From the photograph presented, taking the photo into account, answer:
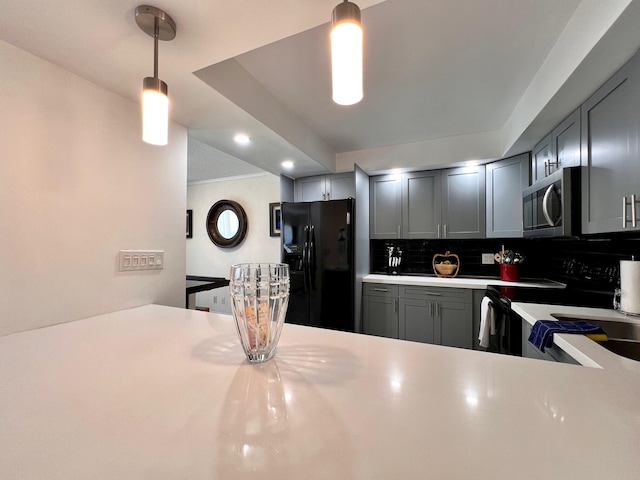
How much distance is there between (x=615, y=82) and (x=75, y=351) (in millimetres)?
2481

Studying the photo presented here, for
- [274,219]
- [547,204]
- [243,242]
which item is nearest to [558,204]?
[547,204]

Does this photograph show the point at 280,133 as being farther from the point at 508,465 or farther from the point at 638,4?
the point at 508,465

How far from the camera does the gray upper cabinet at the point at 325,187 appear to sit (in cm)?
315

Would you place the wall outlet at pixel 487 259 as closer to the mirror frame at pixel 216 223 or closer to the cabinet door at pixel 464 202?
the cabinet door at pixel 464 202

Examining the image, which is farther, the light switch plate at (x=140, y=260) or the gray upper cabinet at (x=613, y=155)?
the light switch plate at (x=140, y=260)

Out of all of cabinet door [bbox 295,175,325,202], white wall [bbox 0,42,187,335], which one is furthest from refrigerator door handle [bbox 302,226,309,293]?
white wall [bbox 0,42,187,335]

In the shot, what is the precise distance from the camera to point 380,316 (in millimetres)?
3016

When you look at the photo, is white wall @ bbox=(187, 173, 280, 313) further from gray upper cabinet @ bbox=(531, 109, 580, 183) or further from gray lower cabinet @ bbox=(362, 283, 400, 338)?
gray upper cabinet @ bbox=(531, 109, 580, 183)

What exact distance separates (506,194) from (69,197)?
3387 mm

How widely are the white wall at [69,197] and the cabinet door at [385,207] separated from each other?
2.39 metres

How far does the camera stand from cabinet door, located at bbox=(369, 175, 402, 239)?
3299 mm

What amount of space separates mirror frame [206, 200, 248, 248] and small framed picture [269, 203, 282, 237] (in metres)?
0.47

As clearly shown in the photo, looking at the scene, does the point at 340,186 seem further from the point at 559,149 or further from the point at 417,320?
the point at 559,149

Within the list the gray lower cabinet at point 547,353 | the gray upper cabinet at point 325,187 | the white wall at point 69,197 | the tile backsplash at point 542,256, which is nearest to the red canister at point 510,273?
the tile backsplash at point 542,256
